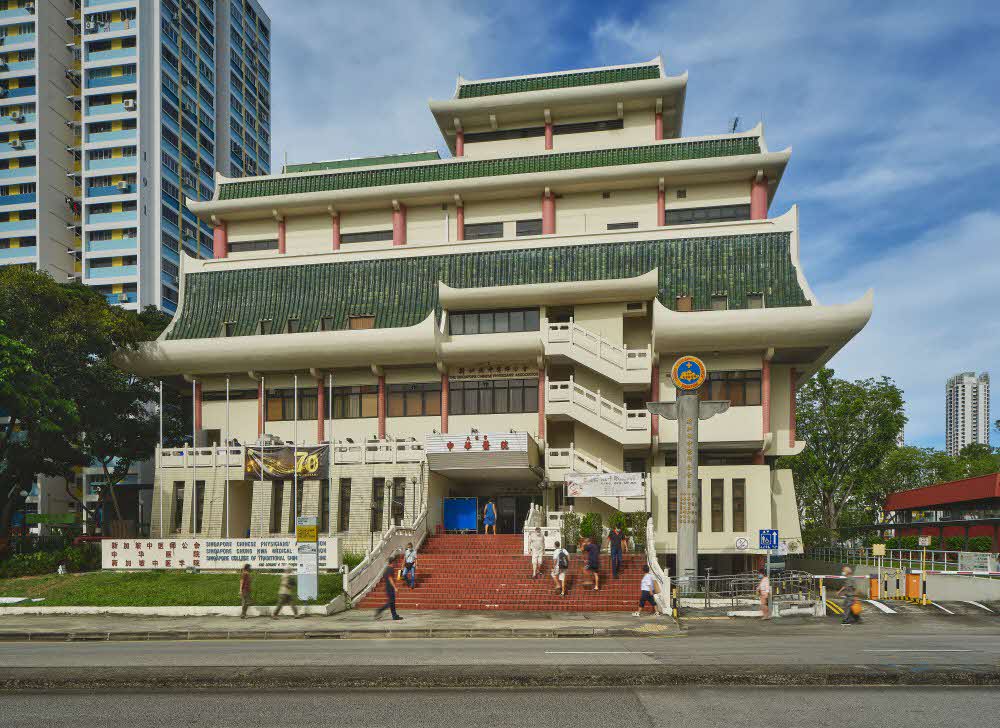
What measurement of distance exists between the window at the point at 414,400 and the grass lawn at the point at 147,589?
516 inches

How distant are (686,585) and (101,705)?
21.0 meters

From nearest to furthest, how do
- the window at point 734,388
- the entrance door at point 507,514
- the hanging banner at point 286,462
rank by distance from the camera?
1. the hanging banner at point 286,462
2. the window at point 734,388
3. the entrance door at point 507,514

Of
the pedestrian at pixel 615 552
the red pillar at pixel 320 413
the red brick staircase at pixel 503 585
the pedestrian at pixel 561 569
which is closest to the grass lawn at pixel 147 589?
the red brick staircase at pixel 503 585

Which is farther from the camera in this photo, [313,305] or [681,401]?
[313,305]

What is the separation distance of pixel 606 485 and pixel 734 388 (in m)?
9.47

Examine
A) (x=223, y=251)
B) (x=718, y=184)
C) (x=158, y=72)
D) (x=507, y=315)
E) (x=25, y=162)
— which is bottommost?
(x=507, y=315)

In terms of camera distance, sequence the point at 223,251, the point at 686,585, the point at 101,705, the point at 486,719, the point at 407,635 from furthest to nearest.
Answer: the point at 223,251 → the point at 686,585 → the point at 407,635 → the point at 101,705 → the point at 486,719

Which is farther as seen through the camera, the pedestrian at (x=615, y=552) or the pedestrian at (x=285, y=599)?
the pedestrian at (x=615, y=552)

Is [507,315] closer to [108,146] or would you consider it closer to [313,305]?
[313,305]

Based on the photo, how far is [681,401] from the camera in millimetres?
31984

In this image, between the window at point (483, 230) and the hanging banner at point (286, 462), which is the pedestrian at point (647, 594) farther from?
the window at point (483, 230)

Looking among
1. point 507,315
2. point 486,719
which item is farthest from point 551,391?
point 486,719

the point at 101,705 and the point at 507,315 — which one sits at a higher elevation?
the point at 507,315

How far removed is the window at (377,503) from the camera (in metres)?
38.8
